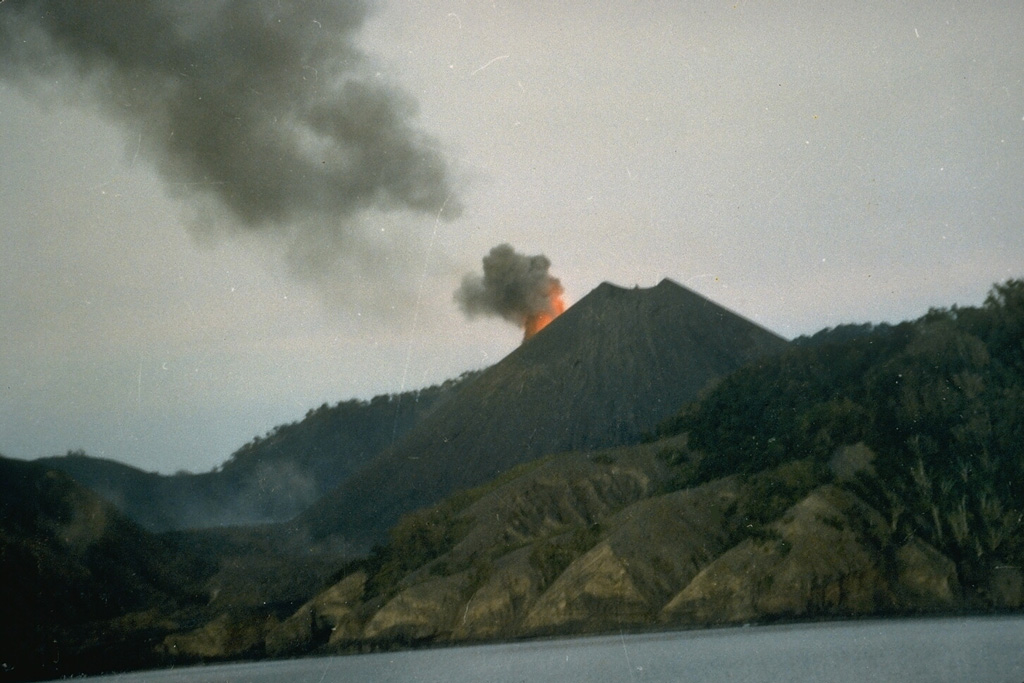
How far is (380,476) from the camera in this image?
180750 mm

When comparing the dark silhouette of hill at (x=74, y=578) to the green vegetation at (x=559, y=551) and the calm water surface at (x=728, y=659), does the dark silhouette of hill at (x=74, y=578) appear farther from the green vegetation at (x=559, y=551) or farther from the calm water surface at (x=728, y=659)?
the green vegetation at (x=559, y=551)

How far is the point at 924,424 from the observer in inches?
3551

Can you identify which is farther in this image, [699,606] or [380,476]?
[380,476]

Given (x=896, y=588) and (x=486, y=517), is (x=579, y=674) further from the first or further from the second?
(x=486, y=517)

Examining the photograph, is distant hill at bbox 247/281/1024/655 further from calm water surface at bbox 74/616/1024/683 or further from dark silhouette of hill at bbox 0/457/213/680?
dark silhouette of hill at bbox 0/457/213/680

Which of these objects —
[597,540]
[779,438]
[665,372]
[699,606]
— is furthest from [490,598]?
[665,372]

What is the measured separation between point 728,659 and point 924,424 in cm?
4507

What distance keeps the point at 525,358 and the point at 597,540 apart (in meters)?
82.9

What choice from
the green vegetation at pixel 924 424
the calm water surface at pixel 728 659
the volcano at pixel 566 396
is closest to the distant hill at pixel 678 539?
the green vegetation at pixel 924 424

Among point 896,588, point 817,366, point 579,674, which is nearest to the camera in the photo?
point 579,674

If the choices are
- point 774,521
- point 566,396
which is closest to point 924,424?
point 774,521

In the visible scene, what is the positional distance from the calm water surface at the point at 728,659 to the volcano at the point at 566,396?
228 ft

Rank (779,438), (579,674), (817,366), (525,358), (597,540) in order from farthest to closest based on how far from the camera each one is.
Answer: (525,358) < (817,366) < (779,438) < (597,540) < (579,674)

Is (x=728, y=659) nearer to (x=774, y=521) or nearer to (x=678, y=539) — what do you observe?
(x=774, y=521)
